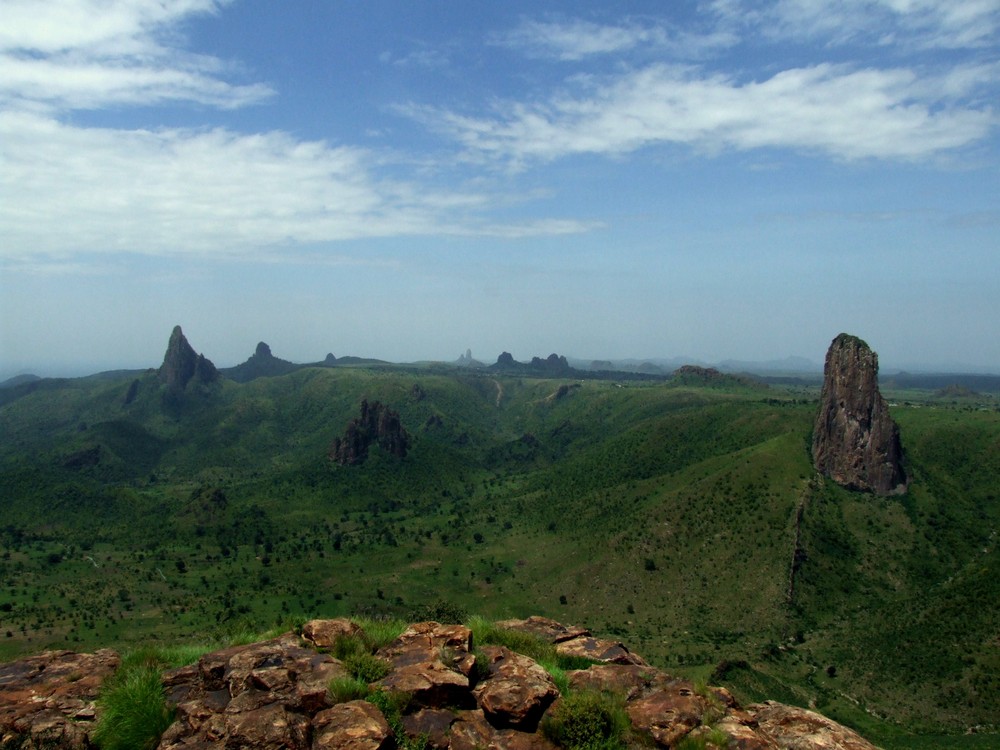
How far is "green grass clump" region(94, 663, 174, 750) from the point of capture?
15.8 metres

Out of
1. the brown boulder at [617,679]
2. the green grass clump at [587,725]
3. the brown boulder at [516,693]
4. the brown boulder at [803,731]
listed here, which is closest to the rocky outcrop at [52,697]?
the brown boulder at [516,693]

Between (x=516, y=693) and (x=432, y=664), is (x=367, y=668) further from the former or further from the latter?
(x=516, y=693)

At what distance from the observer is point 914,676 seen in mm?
74125

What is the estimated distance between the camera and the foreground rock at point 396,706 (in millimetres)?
15484

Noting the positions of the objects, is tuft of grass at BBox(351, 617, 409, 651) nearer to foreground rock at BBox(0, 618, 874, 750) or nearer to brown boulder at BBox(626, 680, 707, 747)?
foreground rock at BBox(0, 618, 874, 750)

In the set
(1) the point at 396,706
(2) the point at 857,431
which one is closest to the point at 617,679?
(1) the point at 396,706

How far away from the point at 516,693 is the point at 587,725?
7.12 ft

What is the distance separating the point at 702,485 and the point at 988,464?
62685mm

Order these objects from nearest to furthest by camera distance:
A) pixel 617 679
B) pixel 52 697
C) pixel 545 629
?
pixel 52 697, pixel 617 679, pixel 545 629

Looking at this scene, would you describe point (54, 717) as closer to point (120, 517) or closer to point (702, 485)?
point (702, 485)

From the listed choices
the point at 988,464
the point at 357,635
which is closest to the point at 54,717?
the point at 357,635

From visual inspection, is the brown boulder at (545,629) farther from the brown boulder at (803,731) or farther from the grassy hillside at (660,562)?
the grassy hillside at (660,562)

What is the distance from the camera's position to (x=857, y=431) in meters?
126

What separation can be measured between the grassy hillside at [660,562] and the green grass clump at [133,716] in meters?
51.3
